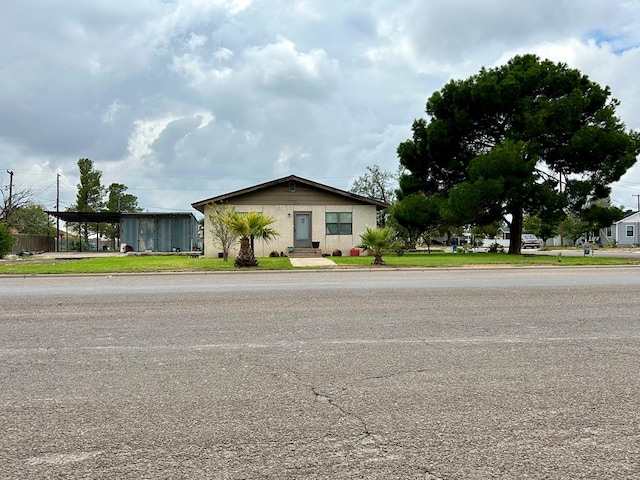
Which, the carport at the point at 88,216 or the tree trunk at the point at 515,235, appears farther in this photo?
the carport at the point at 88,216

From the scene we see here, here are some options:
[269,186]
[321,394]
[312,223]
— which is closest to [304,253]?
[312,223]

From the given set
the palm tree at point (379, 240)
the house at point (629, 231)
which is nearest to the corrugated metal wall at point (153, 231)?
the palm tree at point (379, 240)

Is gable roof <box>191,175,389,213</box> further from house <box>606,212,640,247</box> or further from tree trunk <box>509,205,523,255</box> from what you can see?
house <box>606,212,640,247</box>

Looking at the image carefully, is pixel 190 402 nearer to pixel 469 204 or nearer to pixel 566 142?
pixel 469 204

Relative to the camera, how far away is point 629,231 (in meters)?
66.2

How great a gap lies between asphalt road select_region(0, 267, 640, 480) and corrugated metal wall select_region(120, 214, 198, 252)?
30947mm

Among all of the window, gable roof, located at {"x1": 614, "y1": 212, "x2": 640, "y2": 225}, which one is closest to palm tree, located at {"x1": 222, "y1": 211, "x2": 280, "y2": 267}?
the window

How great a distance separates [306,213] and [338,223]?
79.3 inches

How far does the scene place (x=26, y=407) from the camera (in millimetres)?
3883

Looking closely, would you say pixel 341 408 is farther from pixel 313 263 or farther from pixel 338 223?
pixel 338 223

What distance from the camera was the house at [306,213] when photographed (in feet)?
97.8

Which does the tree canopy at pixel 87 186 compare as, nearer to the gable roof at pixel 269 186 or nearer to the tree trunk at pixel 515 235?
the gable roof at pixel 269 186

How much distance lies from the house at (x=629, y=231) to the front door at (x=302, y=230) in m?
52.5

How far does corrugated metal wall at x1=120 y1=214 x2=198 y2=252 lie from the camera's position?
3809 cm
